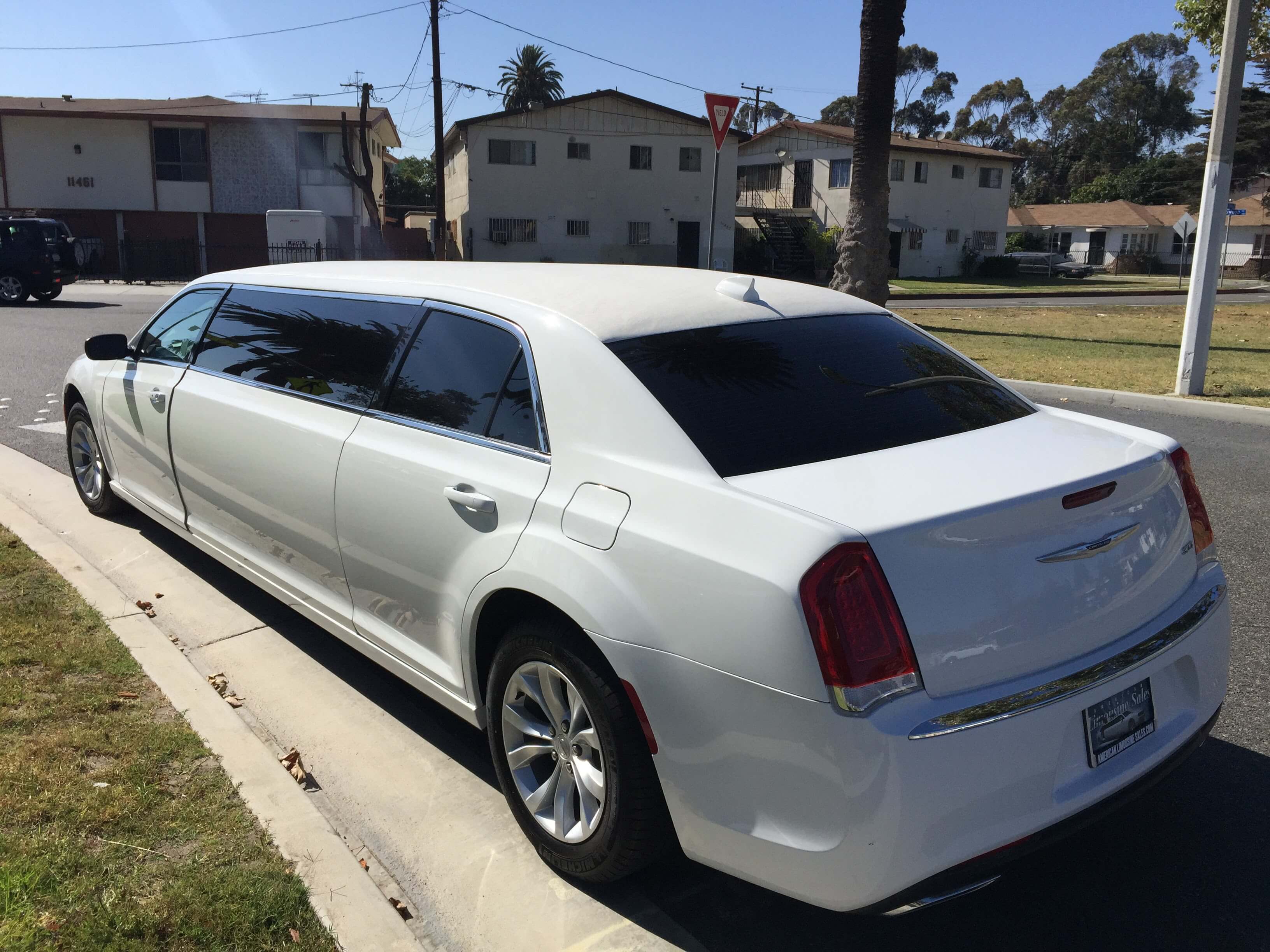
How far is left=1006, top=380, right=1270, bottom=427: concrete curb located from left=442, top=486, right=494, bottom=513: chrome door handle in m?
8.86

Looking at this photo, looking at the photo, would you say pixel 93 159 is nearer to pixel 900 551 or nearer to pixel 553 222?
pixel 553 222

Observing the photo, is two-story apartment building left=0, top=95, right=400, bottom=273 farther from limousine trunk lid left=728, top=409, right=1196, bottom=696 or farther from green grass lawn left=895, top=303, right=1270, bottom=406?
limousine trunk lid left=728, top=409, right=1196, bottom=696

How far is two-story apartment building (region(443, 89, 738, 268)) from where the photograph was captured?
41.5m

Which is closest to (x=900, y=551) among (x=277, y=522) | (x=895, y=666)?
(x=895, y=666)

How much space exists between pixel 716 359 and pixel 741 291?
0.48 meters

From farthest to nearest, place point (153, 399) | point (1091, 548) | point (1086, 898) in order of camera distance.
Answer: point (153, 399) → point (1086, 898) → point (1091, 548)

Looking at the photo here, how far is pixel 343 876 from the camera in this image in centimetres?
282

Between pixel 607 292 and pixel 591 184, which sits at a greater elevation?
pixel 591 184

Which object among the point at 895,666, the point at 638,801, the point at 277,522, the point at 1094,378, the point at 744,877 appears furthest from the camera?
the point at 1094,378

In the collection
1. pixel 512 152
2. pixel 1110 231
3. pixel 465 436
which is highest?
pixel 512 152

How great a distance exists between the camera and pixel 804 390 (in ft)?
9.93

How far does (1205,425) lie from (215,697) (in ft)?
29.4

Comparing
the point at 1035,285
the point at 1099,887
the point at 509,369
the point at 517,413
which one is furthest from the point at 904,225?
the point at 1099,887

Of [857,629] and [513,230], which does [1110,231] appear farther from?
[857,629]
